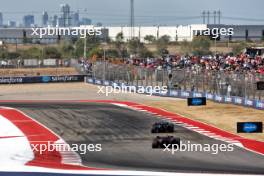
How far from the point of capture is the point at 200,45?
292 feet

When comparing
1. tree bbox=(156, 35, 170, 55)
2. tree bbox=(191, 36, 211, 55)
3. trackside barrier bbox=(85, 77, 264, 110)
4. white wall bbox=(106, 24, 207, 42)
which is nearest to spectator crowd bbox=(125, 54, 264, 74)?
trackside barrier bbox=(85, 77, 264, 110)

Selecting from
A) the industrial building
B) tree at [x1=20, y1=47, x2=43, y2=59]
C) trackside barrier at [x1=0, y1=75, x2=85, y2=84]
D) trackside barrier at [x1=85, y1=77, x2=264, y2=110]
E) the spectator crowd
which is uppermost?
the industrial building

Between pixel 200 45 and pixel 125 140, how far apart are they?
5928cm

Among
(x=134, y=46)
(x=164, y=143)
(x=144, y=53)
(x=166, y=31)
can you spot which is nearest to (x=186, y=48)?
(x=144, y=53)

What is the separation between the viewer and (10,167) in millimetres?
23438

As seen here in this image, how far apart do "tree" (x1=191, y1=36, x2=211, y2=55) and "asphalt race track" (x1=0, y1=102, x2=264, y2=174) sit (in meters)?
41.1

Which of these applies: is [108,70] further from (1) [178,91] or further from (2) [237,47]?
(2) [237,47]

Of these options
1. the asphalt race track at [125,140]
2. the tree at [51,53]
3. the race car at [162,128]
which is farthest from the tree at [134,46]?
the race car at [162,128]

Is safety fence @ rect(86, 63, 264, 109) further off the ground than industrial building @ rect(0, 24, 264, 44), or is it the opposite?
industrial building @ rect(0, 24, 264, 44)

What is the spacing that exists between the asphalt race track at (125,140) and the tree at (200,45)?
41073mm

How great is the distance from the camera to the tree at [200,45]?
8748 centimetres

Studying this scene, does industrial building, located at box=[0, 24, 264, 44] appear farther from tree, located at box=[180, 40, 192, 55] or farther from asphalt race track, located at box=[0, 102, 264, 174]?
asphalt race track, located at box=[0, 102, 264, 174]

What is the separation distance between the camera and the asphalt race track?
24.4 m

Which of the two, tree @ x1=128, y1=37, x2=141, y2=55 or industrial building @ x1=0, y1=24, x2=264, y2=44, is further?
industrial building @ x1=0, y1=24, x2=264, y2=44
